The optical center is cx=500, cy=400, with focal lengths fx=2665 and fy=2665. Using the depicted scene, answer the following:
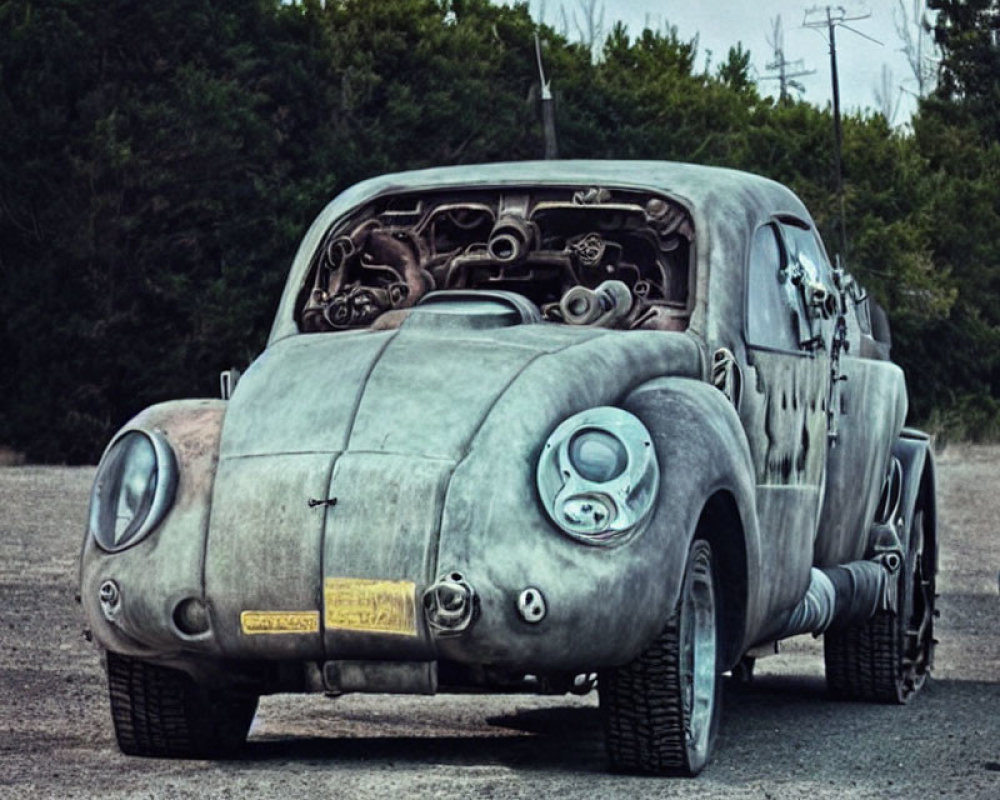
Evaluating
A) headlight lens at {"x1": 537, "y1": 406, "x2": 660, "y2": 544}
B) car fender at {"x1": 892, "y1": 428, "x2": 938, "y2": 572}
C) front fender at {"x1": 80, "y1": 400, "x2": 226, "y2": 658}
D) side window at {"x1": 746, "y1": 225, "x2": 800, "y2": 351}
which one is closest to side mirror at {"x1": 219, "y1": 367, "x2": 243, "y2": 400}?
front fender at {"x1": 80, "y1": 400, "x2": 226, "y2": 658}

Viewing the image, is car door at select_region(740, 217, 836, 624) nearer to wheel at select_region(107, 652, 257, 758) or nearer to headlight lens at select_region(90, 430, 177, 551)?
wheel at select_region(107, 652, 257, 758)

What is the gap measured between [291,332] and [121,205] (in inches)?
1447

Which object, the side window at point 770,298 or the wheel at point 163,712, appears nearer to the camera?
the wheel at point 163,712

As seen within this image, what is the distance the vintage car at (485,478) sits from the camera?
7.04 m

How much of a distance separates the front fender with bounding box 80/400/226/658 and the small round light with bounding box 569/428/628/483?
40.7 inches

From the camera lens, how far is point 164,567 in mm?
7270

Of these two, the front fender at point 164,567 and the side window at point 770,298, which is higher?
the side window at point 770,298

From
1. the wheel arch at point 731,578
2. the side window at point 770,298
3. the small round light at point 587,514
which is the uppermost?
the side window at point 770,298

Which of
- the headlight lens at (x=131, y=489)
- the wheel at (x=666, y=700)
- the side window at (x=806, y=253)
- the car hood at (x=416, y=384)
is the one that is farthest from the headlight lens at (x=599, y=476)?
the side window at (x=806, y=253)

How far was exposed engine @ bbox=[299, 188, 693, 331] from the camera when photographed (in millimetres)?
8648

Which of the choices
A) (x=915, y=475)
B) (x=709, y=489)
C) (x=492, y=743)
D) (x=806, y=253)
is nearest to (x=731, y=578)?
(x=709, y=489)

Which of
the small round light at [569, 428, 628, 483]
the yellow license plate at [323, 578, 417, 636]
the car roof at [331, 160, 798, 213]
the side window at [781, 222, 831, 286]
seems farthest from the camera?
the side window at [781, 222, 831, 286]

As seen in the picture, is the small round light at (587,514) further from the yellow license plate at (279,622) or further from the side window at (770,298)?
the side window at (770,298)

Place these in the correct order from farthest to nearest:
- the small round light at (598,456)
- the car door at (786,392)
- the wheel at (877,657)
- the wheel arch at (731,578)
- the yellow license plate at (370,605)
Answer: the wheel at (877,657), the car door at (786,392), the wheel arch at (731,578), the small round light at (598,456), the yellow license plate at (370,605)
